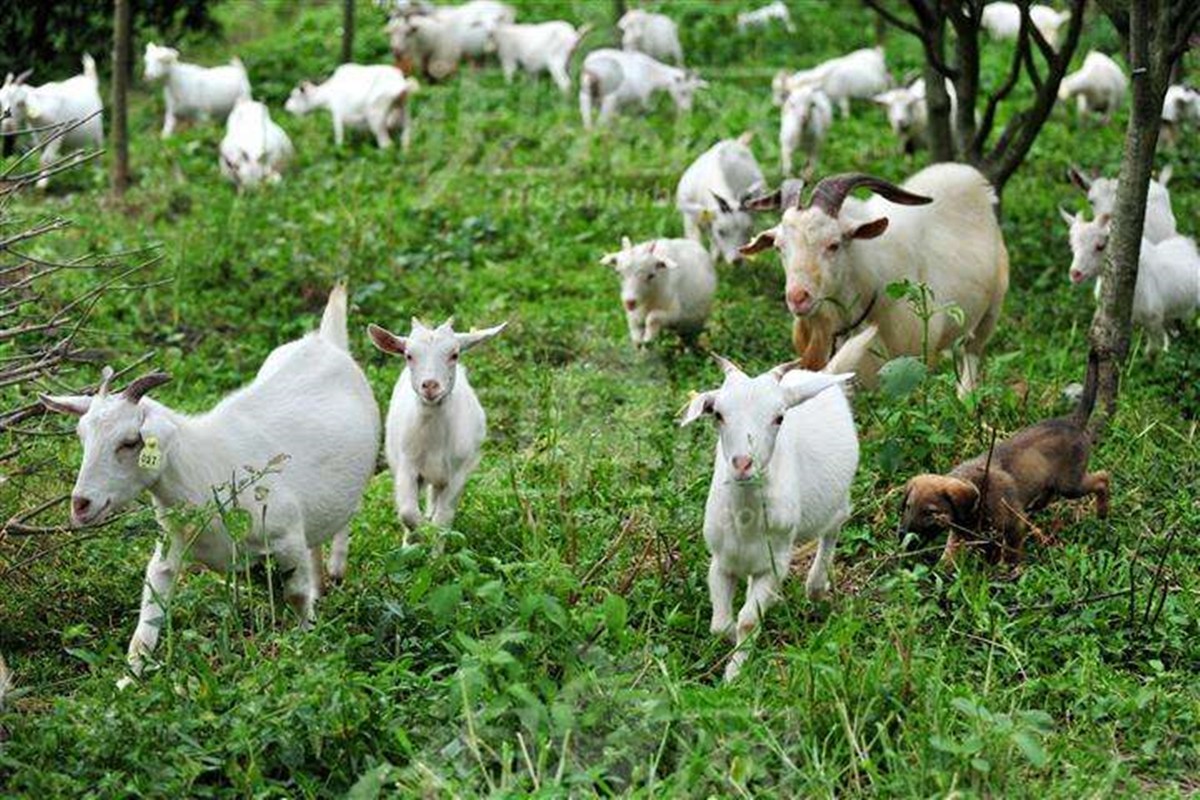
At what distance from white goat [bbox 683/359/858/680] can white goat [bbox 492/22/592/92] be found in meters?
12.7

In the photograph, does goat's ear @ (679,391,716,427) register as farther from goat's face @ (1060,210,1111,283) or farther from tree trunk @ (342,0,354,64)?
tree trunk @ (342,0,354,64)

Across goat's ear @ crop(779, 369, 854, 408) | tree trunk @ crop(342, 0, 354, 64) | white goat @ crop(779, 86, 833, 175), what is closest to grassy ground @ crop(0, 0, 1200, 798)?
goat's ear @ crop(779, 369, 854, 408)

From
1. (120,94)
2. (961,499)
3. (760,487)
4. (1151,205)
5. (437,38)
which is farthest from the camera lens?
(437,38)

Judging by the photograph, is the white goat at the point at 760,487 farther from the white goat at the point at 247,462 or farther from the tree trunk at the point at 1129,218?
the tree trunk at the point at 1129,218

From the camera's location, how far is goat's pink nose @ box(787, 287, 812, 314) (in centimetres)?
799

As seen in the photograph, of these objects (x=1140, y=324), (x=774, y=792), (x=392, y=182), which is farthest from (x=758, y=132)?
(x=774, y=792)

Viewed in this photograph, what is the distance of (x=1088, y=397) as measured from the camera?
7715mm

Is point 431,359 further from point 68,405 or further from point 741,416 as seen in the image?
point 741,416

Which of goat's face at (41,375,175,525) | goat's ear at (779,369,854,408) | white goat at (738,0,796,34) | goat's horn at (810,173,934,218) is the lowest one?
white goat at (738,0,796,34)

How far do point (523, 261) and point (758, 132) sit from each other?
4760 millimetres

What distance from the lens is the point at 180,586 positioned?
6.58m

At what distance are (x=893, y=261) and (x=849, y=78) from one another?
977cm

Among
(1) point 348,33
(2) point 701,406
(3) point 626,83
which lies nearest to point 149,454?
(2) point 701,406

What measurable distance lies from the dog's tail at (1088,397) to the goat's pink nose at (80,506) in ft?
13.6
